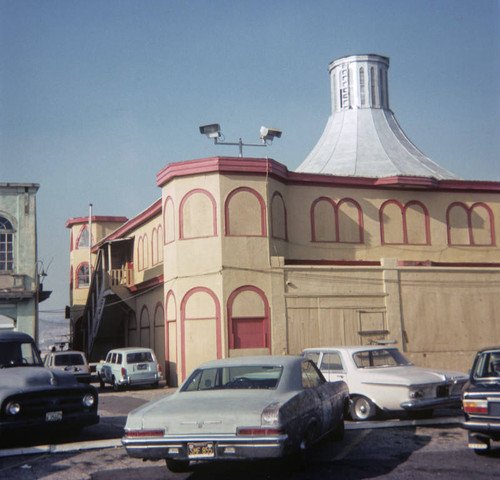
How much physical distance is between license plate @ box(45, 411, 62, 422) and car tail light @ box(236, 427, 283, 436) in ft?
13.8

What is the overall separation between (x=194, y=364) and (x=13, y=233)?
44.0 ft

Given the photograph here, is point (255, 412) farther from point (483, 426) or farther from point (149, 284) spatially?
point (149, 284)

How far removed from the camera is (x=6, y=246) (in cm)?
3128

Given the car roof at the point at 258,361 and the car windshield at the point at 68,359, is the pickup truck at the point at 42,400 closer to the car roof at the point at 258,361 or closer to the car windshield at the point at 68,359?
the car roof at the point at 258,361

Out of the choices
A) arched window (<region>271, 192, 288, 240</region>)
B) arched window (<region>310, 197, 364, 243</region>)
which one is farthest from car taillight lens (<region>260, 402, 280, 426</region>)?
arched window (<region>310, 197, 364, 243</region>)

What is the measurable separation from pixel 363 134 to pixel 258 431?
32.6 meters

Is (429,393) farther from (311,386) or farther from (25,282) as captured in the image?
(25,282)

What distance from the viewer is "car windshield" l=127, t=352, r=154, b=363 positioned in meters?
23.4

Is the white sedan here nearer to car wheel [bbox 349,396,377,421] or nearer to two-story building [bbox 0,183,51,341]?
car wheel [bbox 349,396,377,421]

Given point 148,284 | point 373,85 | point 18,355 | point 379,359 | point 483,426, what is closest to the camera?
point 483,426

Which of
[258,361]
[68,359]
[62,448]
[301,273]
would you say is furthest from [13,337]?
[301,273]

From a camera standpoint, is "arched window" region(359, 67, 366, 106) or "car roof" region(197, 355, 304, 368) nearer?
"car roof" region(197, 355, 304, 368)

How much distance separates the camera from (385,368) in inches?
497

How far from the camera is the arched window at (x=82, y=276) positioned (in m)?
46.9
